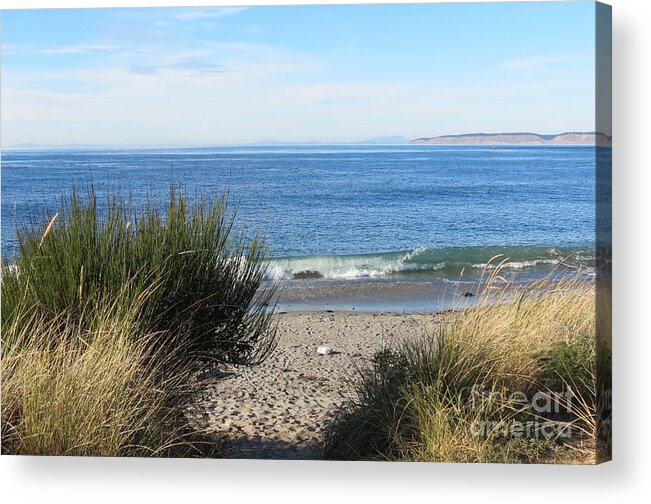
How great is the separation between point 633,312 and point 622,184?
71 cm

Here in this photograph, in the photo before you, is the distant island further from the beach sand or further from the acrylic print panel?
the beach sand

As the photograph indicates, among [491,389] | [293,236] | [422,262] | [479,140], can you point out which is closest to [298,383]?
[293,236]

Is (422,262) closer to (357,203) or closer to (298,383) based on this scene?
(357,203)

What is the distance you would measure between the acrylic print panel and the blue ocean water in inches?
0.5

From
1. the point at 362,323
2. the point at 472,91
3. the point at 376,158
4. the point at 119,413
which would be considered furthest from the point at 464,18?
the point at 119,413

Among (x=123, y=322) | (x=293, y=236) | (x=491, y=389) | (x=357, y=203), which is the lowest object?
(x=491, y=389)

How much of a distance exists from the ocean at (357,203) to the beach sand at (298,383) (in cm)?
11

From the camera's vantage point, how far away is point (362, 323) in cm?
646

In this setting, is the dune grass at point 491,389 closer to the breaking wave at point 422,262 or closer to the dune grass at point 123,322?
the breaking wave at point 422,262

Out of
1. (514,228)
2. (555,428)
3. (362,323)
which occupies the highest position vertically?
(514,228)

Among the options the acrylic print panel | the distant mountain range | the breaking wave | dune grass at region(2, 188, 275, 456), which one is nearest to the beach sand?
the acrylic print panel

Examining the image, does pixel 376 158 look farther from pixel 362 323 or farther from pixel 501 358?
pixel 501 358

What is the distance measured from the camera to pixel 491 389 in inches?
243

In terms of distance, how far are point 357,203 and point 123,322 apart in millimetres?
1533
